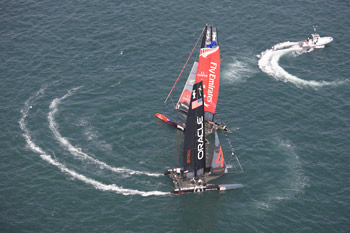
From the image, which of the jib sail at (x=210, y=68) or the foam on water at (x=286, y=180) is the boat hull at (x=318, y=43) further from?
the foam on water at (x=286, y=180)

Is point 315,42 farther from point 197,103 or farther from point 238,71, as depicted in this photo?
point 197,103

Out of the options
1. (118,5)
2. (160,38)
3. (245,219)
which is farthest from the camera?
(118,5)

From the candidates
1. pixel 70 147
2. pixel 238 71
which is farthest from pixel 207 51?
pixel 70 147

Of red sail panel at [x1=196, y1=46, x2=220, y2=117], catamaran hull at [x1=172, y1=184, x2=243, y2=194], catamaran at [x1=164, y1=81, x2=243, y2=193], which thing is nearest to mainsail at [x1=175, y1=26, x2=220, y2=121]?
red sail panel at [x1=196, y1=46, x2=220, y2=117]

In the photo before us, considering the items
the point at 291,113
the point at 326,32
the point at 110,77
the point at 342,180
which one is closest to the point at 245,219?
the point at 342,180

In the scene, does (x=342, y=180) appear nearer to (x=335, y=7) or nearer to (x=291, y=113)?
(x=291, y=113)

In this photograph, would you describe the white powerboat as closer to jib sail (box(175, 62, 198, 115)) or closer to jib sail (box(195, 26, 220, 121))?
jib sail (box(175, 62, 198, 115))
